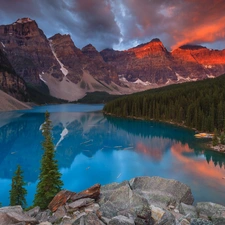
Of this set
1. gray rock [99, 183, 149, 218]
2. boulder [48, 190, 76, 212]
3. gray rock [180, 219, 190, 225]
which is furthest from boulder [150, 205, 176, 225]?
boulder [48, 190, 76, 212]

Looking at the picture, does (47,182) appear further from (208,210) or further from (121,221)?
(208,210)

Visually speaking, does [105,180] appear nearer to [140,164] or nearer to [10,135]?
[140,164]

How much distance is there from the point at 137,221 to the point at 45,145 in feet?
37.7

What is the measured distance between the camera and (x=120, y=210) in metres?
13.4

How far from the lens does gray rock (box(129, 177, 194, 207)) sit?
16.8 m

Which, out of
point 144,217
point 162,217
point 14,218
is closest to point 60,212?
point 14,218

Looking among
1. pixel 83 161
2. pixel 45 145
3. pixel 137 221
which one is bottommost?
pixel 83 161

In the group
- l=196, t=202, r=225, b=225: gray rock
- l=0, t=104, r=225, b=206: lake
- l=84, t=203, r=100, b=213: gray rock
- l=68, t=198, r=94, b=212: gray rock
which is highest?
l=68, t=198, r=94, b=212: gray rock

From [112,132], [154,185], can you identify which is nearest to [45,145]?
[154,185]

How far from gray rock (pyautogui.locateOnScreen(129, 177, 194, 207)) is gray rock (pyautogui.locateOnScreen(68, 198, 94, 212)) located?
441 centimetres

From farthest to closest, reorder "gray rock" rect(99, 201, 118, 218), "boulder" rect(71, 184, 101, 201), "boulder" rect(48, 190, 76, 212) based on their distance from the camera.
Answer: "boulder" rect(71, 184, 101, 201)
"boulder" rect(48, 190, 76, 212)
"gray rock" rect(99, 201, 118, 218)

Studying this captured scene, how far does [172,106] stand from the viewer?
98250 mm

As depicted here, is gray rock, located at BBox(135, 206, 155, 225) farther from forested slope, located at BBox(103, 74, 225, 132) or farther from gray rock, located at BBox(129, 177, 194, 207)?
forested slope, located at BBox(103, 74, 225, 132)

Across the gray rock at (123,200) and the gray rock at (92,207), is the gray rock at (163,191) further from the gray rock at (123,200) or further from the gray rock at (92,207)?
the gray rock at (92,207)
